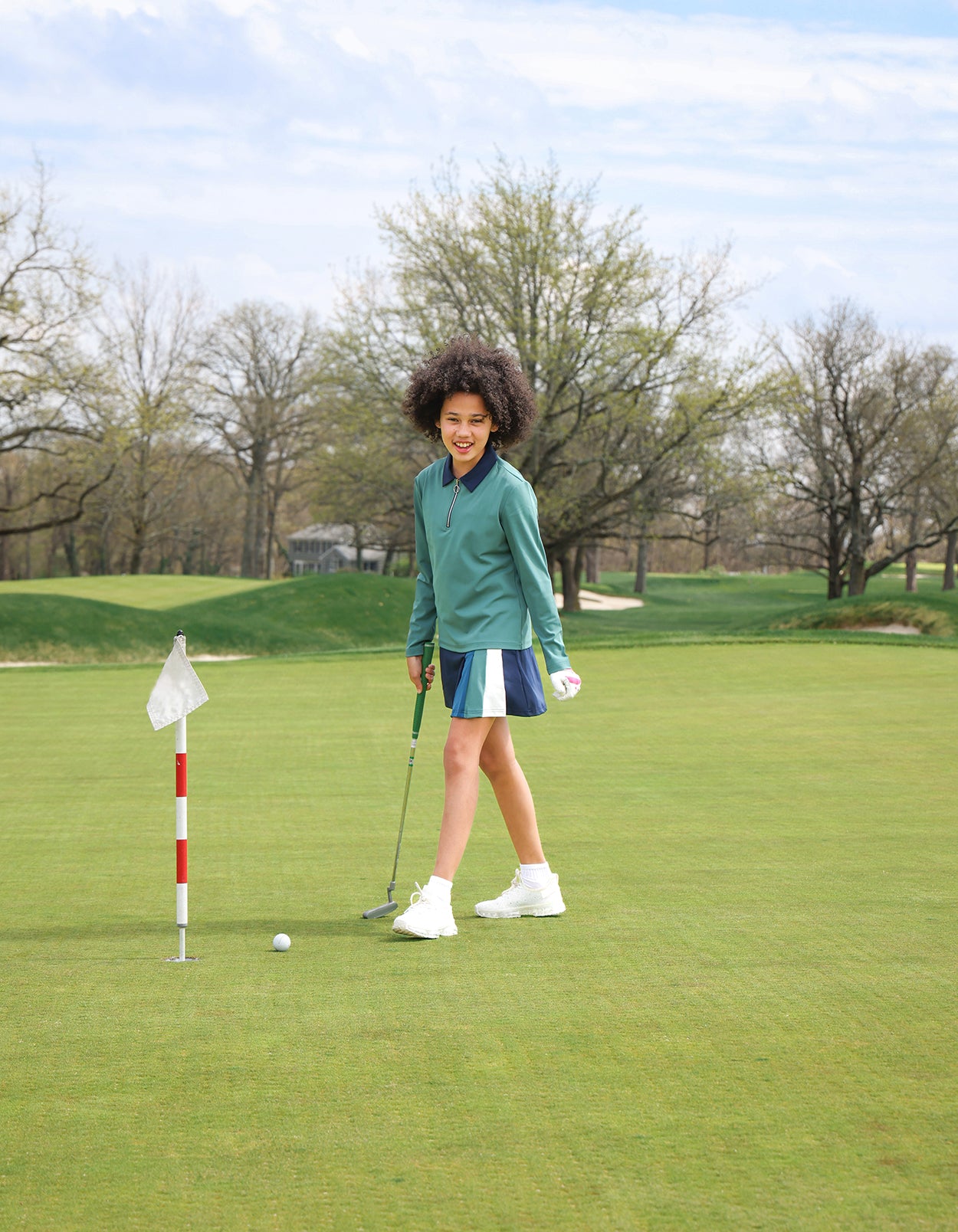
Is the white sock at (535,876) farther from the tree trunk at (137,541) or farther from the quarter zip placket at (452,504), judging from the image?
the tree trunk at (137,541)

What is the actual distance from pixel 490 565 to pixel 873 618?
2286 centimetres

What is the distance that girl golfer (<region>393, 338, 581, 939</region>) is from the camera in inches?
185

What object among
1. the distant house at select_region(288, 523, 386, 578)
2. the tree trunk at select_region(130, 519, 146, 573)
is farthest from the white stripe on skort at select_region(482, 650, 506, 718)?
the distant house at select_region(288, 523, 386, 578)

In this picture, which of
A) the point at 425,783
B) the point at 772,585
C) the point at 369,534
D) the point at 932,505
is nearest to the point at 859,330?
the point at 932,505

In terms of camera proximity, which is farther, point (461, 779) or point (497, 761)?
point (497, 761)

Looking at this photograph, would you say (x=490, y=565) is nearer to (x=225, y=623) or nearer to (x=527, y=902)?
(x=527, y=902)

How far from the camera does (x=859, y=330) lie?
135 feet

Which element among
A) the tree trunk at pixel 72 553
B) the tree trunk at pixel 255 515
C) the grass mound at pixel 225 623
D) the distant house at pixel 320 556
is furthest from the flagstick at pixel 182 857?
the distant house at pixel 320 556

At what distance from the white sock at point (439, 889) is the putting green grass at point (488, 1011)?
17cm

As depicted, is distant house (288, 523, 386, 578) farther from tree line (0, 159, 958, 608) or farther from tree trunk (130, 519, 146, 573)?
tree line (0, 159, 958, 608)

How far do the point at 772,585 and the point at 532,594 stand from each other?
62874mm

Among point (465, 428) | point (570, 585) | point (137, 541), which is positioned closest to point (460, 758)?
point (465, 428)

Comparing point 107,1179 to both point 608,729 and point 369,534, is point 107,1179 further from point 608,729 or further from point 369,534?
point 369,534

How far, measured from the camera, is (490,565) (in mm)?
4762
